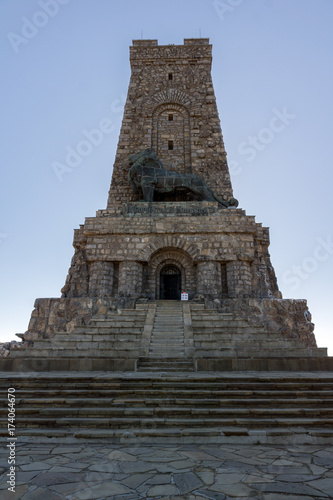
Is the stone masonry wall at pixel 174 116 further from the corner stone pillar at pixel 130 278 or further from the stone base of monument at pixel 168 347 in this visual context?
the stone base of monument at pixel 168 347

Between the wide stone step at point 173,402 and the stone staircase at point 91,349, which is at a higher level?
the stone staircase at point 91,349

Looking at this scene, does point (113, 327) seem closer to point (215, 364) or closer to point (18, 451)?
point (215, 364)

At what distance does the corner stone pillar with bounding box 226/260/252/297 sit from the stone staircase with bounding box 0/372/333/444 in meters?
7.31

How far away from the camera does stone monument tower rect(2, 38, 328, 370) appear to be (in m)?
8.41

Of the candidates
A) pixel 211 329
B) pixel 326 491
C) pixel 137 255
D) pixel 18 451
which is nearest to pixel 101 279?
pixel 137 255

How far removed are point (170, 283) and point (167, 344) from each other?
697 centimetres

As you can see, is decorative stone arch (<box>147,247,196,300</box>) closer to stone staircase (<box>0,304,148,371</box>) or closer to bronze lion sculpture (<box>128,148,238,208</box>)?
bronze lion sculpture (<box>128,148,238,208</box>)

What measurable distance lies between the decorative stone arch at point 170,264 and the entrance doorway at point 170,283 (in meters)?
0.28

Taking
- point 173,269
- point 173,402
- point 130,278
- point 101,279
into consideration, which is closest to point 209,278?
point 173,269

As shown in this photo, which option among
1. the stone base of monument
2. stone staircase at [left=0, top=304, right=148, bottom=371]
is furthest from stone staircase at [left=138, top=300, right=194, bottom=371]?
stone staircase at [left=0, top=304, right=148, bottom=371]

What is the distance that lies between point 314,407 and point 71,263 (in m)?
12.0

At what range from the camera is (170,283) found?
1541 cm

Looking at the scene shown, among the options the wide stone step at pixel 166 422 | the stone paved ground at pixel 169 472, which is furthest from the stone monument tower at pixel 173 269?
the stone paved ground at pixel 169 472

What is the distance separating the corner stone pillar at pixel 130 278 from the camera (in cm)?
1358
